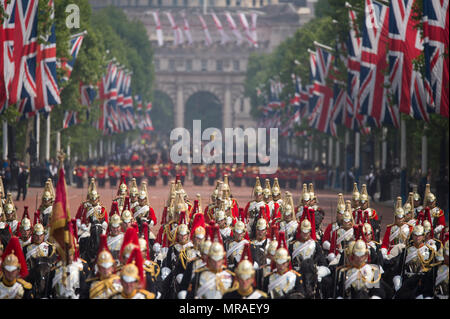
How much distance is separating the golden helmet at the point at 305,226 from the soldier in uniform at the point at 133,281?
4.65m

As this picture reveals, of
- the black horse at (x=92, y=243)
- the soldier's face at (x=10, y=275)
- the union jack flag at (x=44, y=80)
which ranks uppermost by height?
the union jack flag at (x=44, y=80)

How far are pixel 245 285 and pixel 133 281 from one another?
4.58 ft

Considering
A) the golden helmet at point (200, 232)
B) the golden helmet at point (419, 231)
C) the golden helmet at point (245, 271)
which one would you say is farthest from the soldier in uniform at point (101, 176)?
the golden helmet at point (245, 271)

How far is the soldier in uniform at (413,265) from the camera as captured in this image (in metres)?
16.0

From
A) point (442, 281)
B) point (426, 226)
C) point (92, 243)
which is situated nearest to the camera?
point (442, 281)

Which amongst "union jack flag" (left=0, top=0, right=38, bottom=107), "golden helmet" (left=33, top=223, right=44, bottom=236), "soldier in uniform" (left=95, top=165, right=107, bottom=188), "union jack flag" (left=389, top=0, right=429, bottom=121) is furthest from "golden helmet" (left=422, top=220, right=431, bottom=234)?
"soldier in uniform" (left=95, top=165, right=107, bottom=188)

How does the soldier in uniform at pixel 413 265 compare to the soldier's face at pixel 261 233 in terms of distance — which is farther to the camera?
the soldier's face at pixel 261 233

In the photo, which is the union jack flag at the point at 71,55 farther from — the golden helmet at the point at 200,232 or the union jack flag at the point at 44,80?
the golden helmet at the point at 200,232

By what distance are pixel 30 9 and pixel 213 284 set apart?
24649mm

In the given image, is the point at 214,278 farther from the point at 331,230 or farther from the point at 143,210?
the point at 143,210

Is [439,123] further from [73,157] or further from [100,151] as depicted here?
[100,151]

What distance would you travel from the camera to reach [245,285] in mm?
13469

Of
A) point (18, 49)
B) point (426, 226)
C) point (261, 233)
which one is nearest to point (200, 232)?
point (261, 233)

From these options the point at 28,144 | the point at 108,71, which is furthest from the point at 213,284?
the point at 108,71
